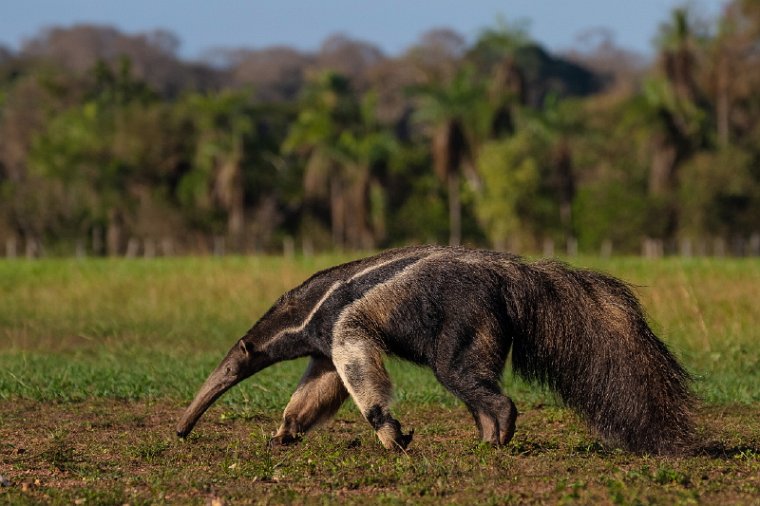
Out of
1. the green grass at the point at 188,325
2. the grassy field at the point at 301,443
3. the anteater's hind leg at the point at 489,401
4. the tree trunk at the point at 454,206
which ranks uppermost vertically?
the anteater's hind leg at the point at 489,401

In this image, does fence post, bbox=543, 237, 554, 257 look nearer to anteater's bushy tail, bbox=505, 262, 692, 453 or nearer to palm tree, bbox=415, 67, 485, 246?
palm tree, bbox=415, 67, 485, 246

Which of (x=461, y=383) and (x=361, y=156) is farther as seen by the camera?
(x=361, y=156)

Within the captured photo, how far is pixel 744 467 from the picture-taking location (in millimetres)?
6238

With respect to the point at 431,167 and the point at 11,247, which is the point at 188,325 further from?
the point at 431,167

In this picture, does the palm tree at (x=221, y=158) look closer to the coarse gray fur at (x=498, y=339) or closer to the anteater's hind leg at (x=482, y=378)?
the coarse gray fur at (x=498, y=339)

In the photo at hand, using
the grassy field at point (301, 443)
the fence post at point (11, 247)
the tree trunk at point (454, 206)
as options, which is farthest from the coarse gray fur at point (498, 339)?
the fence post at point (11, 247)

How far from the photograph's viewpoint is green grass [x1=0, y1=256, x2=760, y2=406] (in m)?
9.74

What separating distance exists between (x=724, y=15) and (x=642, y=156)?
28.3ft

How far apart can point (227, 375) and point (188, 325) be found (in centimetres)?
984

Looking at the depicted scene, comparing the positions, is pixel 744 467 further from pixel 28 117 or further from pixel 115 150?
pixel 28 117

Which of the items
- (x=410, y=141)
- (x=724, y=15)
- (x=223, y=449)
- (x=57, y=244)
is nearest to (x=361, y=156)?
(x=410, y=141)

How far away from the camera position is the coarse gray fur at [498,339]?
6586 mm

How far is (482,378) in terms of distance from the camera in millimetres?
6664

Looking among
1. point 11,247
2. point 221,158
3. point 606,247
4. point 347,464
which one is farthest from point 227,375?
point 221,158
